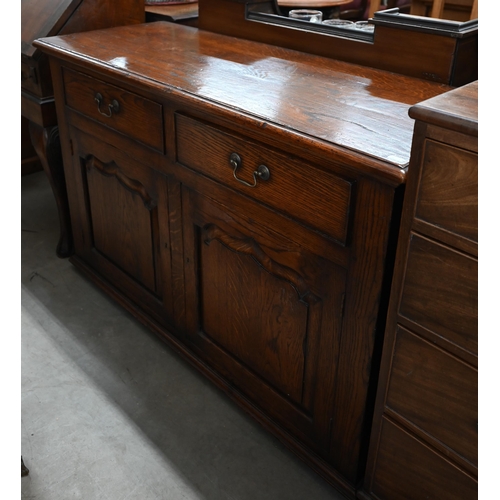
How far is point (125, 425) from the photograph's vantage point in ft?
5.17

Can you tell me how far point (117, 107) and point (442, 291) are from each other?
102cm

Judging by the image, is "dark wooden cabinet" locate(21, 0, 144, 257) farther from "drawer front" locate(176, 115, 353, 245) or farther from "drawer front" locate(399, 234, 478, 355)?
"drawer front" locate(399, 234, 478, 355)

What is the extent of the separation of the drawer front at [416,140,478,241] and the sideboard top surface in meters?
0.06

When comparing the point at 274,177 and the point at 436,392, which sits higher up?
the point at 274,177

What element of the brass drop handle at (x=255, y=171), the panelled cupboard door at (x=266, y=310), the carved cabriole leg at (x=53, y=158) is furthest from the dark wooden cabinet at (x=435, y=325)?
the carved cabriole leg at (x=53, y=158)

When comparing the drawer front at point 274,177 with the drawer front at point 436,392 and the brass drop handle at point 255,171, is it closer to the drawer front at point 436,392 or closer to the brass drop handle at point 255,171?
the brass drop handle at point 255,171

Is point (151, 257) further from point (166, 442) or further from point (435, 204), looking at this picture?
point (435, 204)

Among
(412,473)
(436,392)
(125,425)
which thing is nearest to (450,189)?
(436,392)

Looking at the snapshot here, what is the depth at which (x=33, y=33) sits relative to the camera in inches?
76.1

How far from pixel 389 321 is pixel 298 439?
1.70 feet

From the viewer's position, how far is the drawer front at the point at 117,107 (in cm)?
146

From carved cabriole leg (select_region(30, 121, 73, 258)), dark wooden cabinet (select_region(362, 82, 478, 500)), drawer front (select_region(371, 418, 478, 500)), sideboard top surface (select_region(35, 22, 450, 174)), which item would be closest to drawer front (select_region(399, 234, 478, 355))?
dark wooden cabinet (select_region(362, 82, 478, 500))

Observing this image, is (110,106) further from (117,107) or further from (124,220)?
(124,220)
